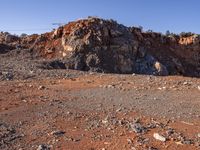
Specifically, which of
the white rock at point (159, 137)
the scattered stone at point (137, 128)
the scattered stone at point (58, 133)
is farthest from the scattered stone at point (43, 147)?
the white rock at point (159, 137)

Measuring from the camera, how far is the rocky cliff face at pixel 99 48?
77.1 ft

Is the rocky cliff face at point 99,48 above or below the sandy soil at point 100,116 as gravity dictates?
above

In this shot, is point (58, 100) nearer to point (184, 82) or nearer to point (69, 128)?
point (69, 128)

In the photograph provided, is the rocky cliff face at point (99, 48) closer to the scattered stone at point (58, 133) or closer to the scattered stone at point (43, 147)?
the scattered stone at point (58, 133)

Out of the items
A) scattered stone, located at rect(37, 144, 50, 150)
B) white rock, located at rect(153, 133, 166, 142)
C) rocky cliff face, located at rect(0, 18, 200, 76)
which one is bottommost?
scattered stone, located at rect(37, 144, 50, 150)

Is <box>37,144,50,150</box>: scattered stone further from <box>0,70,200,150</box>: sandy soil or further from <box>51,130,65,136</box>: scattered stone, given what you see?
<box>51,130,65,136</box>: scattered stone

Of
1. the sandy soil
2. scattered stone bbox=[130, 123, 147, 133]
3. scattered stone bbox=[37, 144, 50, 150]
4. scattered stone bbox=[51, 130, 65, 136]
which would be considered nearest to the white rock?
the sandy soil

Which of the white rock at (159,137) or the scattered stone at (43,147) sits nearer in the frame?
the scattered stone at (43,147)

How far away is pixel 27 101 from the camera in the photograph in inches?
423

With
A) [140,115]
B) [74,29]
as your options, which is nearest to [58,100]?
[140,115]

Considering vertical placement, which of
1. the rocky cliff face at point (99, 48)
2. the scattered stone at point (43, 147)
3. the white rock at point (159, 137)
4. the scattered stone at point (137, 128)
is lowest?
the scattered stone at point (43, 147)

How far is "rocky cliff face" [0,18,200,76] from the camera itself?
925 inches

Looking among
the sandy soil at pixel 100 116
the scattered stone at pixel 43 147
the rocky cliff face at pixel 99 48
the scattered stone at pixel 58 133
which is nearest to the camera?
the scattered stone at pixel 43 147

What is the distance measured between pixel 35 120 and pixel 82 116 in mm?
1026
